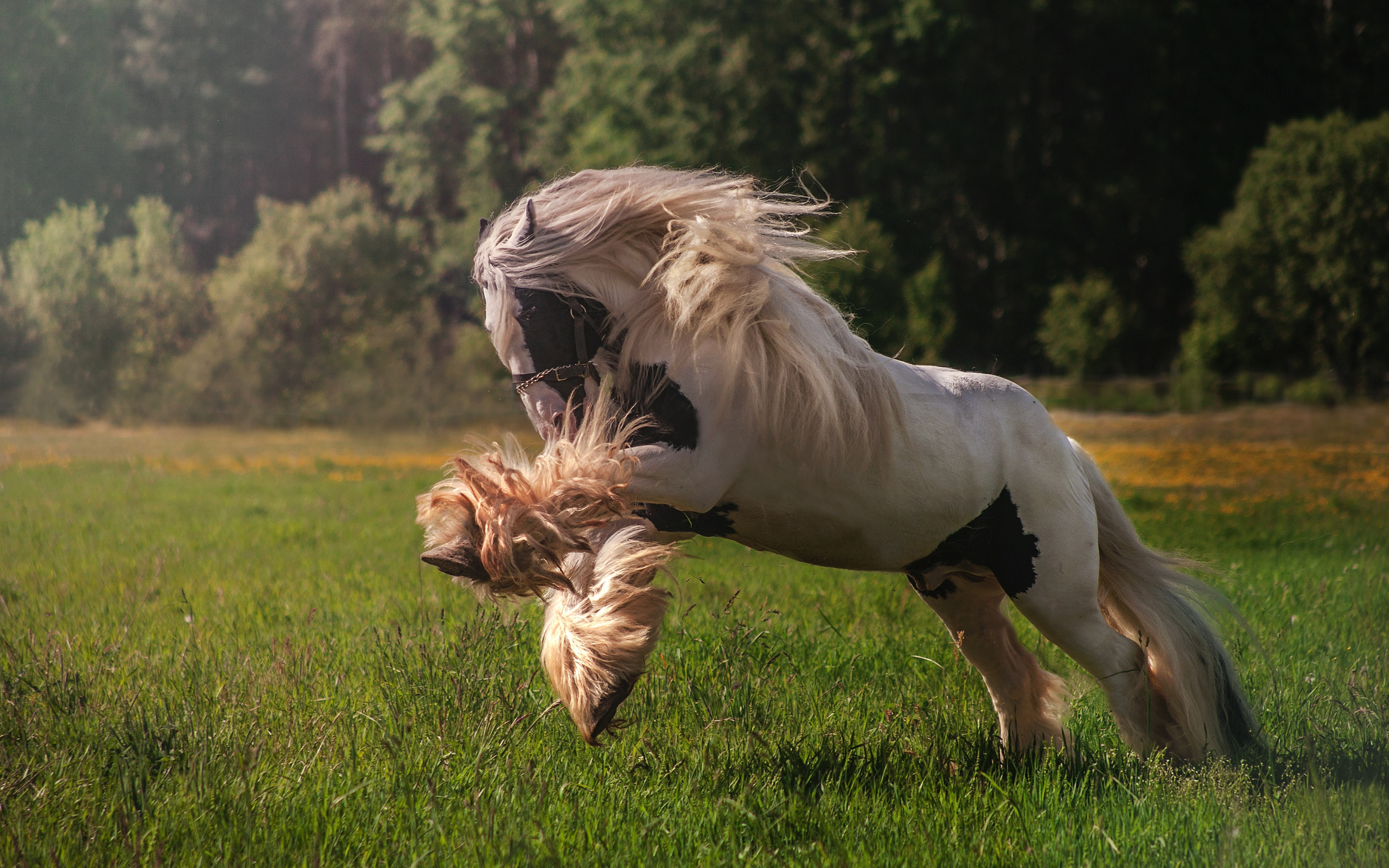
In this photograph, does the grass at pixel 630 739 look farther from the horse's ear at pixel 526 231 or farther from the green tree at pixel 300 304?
the green tree at pixel 300 304

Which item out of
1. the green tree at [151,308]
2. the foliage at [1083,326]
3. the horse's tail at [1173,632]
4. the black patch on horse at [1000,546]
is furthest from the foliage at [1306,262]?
the green tree at [151,308]

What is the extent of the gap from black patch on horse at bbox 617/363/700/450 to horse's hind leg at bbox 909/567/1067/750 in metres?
1.40

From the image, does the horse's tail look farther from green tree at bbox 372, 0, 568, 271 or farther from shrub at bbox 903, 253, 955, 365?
green tree at bbox 372, 0, 568, 271

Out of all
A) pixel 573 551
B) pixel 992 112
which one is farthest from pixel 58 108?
pixel 992 112

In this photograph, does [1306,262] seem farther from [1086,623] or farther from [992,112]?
[1086,623]

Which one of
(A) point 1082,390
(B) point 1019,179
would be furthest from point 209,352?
(B) point 1019,179

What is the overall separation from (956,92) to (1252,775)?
95.1 ft

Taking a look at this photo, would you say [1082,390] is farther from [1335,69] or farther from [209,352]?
[209,352]

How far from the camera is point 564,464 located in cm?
243

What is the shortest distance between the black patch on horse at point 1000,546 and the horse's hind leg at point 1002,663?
32cm

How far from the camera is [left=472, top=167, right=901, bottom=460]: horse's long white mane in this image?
103 inches

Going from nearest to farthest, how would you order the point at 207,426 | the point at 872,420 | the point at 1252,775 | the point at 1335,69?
1. the point at 872,420
2. the point at 1252,775
3. the point at 207,426
4. the point at 1335,69

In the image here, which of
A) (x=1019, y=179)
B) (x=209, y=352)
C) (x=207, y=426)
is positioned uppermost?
(x=1019, y=179)

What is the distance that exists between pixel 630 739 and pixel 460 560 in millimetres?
1289
